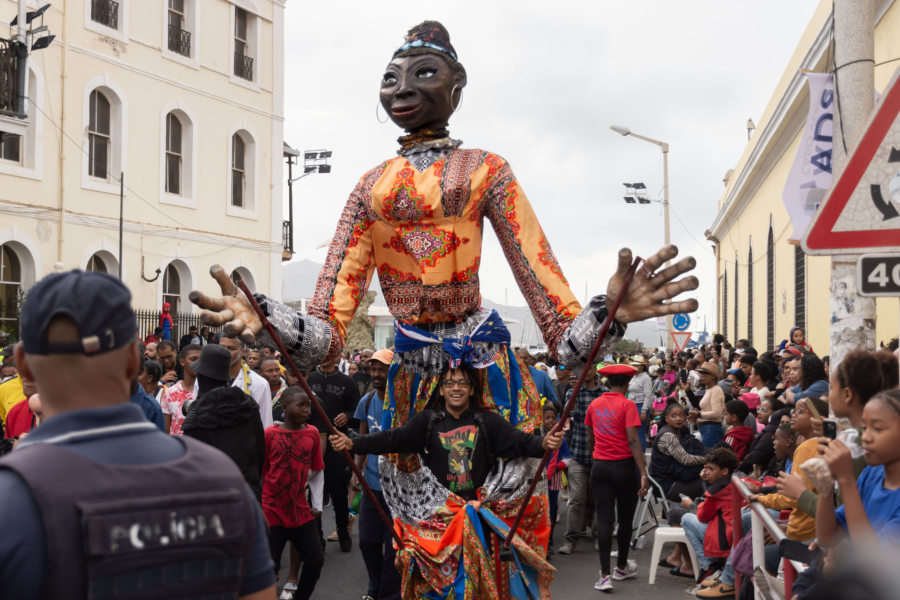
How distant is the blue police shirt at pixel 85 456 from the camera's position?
158 cm

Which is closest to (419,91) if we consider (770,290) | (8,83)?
(8,83)

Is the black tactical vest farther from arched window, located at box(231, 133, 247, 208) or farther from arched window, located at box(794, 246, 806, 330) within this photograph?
arched window, located at box(231, 133, 247, 208)

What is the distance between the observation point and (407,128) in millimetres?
4449

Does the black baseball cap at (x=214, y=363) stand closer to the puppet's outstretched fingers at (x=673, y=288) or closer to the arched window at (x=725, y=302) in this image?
the puppet's outstretched fingers at (x=673, y=288)

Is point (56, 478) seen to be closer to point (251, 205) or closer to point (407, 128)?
point (407, 128)

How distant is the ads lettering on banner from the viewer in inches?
263

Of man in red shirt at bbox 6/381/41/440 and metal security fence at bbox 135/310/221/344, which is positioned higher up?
metal security fence at bbox 135/310/221/344

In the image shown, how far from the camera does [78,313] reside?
1786mm

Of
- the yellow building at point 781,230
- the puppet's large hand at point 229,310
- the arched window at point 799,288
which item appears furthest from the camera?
the arched window at point 799,288

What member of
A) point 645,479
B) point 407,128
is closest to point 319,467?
point 645,479

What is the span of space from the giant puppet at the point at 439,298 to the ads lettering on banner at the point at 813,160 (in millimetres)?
3067

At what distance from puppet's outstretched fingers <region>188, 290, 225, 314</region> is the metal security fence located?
15534 mm

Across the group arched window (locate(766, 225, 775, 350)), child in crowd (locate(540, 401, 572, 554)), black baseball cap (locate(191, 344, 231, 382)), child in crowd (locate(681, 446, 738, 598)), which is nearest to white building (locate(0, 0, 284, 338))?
child in crowd (locate(540, 401, 572, 554))

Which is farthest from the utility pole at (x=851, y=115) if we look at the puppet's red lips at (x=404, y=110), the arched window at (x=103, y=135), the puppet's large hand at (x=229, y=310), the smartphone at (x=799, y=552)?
the arched window at (x=103, y=135)
